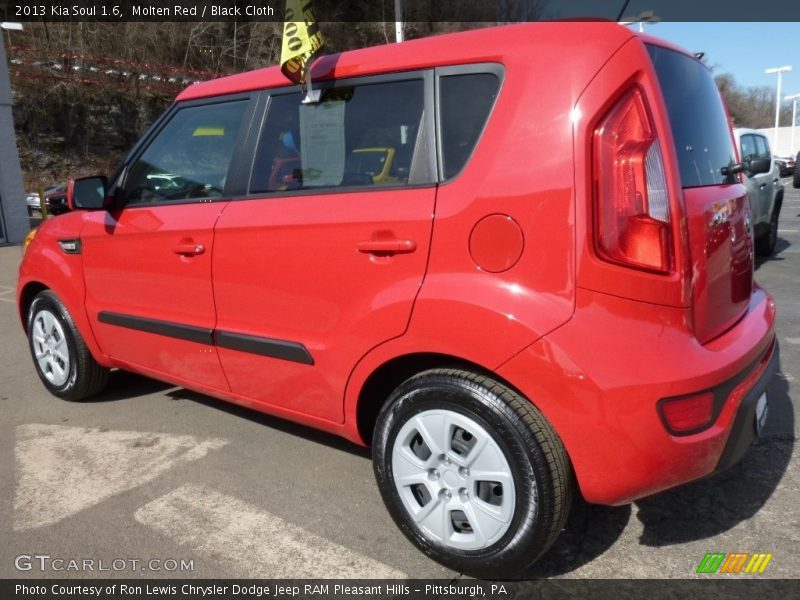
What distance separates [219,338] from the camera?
118 inches

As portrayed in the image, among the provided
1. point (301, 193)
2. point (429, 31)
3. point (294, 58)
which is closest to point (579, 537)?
point (301, 193)

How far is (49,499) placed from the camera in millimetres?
2963

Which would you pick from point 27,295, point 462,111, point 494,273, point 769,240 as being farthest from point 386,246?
point 769,240

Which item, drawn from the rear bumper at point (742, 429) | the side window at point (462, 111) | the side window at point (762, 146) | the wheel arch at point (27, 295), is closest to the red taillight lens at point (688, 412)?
the rear bumper at point (742, 429)

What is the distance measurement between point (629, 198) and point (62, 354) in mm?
3572

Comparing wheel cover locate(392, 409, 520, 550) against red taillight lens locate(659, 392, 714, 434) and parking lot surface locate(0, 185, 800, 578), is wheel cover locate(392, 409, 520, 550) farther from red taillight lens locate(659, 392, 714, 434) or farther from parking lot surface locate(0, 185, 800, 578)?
red taillight lens locate(659, 392, 714, 434)

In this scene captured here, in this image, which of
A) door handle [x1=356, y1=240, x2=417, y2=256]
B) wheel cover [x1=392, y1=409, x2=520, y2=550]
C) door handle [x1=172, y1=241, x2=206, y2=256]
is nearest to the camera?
wheel cover [x1=392, y1=409, x2=520, y2=550]

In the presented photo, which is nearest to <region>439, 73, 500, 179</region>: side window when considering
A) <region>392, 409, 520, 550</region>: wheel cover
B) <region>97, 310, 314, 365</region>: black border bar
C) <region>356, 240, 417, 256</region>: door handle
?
<region>356, 240, 417, 256</region>: door handle

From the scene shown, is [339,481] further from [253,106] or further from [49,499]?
[253,106]

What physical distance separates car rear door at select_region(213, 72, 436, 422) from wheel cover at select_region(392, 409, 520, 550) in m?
0.37

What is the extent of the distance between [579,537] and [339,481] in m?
1.09

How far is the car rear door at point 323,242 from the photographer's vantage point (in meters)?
2.33

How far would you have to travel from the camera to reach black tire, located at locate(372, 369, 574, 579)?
6.69 ft

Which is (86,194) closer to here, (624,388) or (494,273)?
(494,273)
